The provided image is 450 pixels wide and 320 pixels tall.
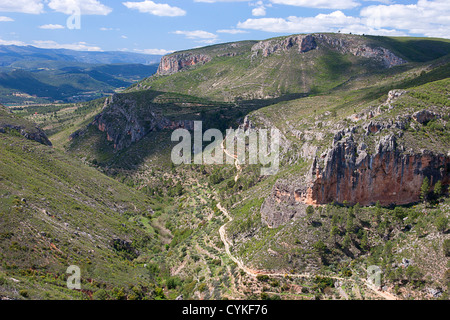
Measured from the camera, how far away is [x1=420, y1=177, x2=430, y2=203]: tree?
2013 inches

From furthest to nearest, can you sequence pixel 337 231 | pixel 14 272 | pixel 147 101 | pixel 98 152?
pixel 147 101, pixel 98 152, pixel 337 231, pixel 14 272

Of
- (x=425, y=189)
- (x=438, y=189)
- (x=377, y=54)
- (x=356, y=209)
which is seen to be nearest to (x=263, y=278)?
(x=356, y=209)

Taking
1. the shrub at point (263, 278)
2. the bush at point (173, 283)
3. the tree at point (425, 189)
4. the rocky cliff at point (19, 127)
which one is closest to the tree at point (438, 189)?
the tree at point (425, 189)

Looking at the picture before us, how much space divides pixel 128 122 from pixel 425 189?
11640 centimetres

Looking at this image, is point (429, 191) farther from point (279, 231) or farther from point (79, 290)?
point (79, 290)

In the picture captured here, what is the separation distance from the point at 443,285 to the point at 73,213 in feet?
196

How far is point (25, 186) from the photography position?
216 feet

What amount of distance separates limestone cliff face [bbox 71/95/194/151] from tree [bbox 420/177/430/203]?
88257 mm

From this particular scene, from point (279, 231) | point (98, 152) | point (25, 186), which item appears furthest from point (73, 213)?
point (98, 152)

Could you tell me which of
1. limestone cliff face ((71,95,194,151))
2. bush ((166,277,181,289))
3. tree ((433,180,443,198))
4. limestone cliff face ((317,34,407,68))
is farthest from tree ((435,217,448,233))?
limestone cliff face ((317,34,407,68))

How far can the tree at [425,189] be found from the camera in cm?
5112

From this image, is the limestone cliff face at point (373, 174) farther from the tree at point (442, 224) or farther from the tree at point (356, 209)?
the tree at point (442, 224)

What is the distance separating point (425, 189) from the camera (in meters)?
51.2

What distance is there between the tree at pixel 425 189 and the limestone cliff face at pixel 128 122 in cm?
8826
